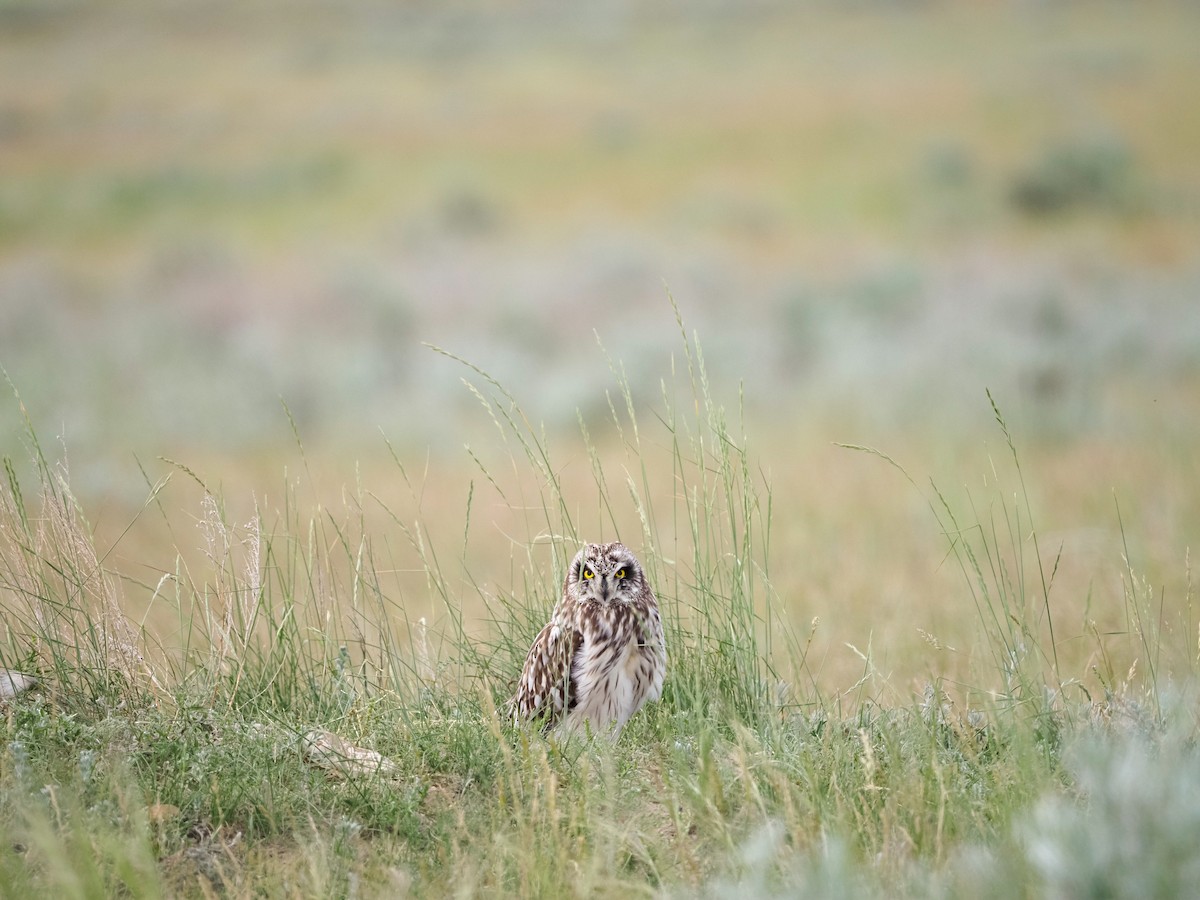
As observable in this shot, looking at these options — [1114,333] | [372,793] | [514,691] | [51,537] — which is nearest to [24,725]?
[51,537]

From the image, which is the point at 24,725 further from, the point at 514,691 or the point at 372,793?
the point at 514,691

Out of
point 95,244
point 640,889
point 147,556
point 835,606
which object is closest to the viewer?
point 640,889

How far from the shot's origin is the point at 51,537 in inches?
174

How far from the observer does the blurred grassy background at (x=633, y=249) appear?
13812mm

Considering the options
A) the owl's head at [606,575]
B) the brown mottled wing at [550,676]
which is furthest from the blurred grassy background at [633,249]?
the brown mottled wing at [550,676]

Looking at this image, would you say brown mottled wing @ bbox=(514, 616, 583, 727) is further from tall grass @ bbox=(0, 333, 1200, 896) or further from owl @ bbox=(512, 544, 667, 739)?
tall grass @ bbox=(0, 333, 1200, 896)

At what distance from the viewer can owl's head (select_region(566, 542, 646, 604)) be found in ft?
13.4

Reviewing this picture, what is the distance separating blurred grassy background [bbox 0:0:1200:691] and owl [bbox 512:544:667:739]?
63.6 inches

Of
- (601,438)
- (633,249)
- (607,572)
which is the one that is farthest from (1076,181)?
(607,572)

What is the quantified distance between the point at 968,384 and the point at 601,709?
540 inches

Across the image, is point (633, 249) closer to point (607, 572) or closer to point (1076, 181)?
point (1076, 181)

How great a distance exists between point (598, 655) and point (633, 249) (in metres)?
21.1

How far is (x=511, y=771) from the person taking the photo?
3.28 metres

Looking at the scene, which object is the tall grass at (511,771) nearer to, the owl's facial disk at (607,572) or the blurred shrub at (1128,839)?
the blurred shrub at (1128,839)
